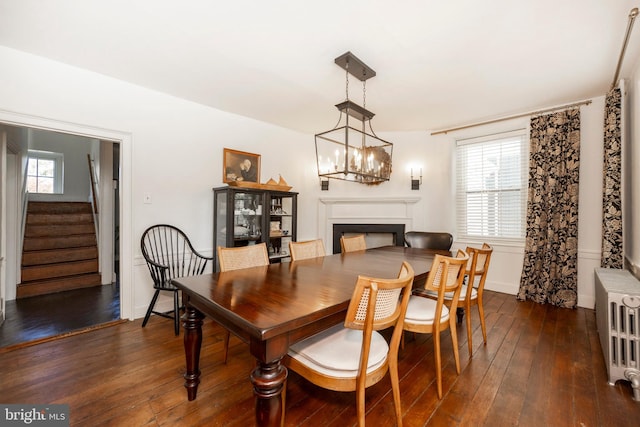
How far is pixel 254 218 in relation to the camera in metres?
3.63

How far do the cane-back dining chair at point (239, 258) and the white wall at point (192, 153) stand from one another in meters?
1.50

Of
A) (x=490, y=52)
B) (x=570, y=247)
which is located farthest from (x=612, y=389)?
(x=490, y=52)

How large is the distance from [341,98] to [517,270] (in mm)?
3285

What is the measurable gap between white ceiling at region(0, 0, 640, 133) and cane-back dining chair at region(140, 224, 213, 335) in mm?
1596

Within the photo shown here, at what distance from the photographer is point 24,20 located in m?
1.93

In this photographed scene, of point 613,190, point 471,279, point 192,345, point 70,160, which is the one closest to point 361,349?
point 192,345

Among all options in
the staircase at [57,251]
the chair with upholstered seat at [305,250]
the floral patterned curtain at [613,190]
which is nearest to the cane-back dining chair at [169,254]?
the chair with upholstered seat at [305,250]

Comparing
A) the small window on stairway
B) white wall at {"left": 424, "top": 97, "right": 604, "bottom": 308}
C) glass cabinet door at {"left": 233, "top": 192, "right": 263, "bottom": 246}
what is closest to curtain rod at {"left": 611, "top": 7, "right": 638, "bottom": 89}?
white wall at {"left": 424, "top": 97, "right": 604, "bottom": 308}

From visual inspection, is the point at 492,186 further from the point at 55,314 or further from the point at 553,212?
the point at 55,314

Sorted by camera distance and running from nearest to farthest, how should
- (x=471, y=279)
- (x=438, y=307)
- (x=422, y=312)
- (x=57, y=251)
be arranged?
(x=438, y=307), (x=422, y=312), (x=471, y=279), (x=57, y=251)

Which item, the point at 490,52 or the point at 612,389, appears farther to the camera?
the point at 490,52

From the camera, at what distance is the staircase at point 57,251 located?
12.0ft

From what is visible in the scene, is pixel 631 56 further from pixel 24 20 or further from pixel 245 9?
pixel 24 20

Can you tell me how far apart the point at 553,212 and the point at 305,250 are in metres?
3.12
